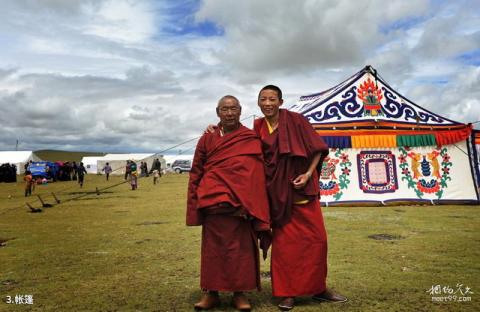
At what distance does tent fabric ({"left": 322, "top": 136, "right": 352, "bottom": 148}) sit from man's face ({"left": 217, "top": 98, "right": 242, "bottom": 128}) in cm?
676

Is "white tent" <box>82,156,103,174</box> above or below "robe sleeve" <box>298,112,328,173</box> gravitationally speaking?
above

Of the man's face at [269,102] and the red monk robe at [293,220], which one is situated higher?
the man's face at [269,102]

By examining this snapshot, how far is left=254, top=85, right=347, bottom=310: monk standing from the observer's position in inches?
126

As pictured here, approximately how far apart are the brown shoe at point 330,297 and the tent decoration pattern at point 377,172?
7020 millimetres

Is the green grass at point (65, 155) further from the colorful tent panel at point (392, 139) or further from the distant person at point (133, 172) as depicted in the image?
the colorful tent panel at point (392, 139)

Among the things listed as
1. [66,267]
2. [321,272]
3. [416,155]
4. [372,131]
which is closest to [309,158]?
[321,272]

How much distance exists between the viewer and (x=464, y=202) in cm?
1007

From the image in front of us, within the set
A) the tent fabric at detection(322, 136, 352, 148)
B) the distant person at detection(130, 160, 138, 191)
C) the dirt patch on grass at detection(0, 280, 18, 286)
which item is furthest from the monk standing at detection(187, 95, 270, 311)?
the distant person at detection(130, 160, 138, 191)

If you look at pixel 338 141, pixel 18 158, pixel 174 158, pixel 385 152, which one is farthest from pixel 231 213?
pixel 174 158

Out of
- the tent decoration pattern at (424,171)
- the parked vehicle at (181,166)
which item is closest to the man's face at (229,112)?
the tent decoration pattern at (424,171)

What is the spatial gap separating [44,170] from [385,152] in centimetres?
2528

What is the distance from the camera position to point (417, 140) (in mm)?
10008

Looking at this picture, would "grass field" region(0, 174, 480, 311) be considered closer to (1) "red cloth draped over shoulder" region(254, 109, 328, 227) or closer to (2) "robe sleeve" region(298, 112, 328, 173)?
(1) "red cloth draped over shoulder" region(254, 109, 328, 227)

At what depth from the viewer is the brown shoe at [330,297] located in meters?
3.26
